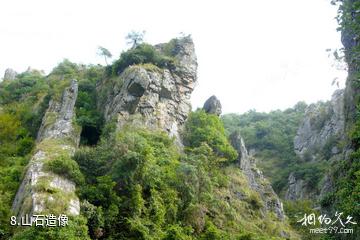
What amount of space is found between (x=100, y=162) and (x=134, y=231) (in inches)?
187

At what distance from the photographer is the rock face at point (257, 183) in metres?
32.0

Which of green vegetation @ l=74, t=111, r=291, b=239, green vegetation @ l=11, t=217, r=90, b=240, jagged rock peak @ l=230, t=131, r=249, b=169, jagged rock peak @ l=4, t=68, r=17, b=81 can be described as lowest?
green vegetation @ l=11, t=217, r=90, b=240

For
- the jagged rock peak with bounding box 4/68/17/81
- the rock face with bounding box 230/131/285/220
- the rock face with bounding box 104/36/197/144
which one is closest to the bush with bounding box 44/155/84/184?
the rock face with bounding box 104/36/197/144

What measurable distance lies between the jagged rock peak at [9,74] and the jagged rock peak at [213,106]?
22570mm

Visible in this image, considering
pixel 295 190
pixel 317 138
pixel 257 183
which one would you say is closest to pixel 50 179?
pixel 257 183

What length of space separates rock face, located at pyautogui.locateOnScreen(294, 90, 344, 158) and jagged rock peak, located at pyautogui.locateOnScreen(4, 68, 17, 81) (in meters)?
34.1

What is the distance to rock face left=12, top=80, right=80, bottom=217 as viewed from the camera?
18219 millimetres

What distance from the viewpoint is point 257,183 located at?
3331cm

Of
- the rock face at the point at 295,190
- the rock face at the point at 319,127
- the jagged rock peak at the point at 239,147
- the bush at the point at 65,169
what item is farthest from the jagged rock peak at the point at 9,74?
the rock face at the point at 319,127

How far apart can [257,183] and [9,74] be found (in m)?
31.2

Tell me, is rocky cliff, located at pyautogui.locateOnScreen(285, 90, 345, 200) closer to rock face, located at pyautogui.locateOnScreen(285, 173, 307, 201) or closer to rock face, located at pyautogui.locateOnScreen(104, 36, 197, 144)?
Result: rock face, located at pyautogui.locateOnScreen(285, 173, 307, 201)

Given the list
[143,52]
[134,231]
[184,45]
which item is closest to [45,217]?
[134,231]

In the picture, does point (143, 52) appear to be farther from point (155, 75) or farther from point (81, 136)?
point (81, 136)

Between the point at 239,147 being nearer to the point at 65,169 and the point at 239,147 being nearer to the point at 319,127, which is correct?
the point at 65,169
